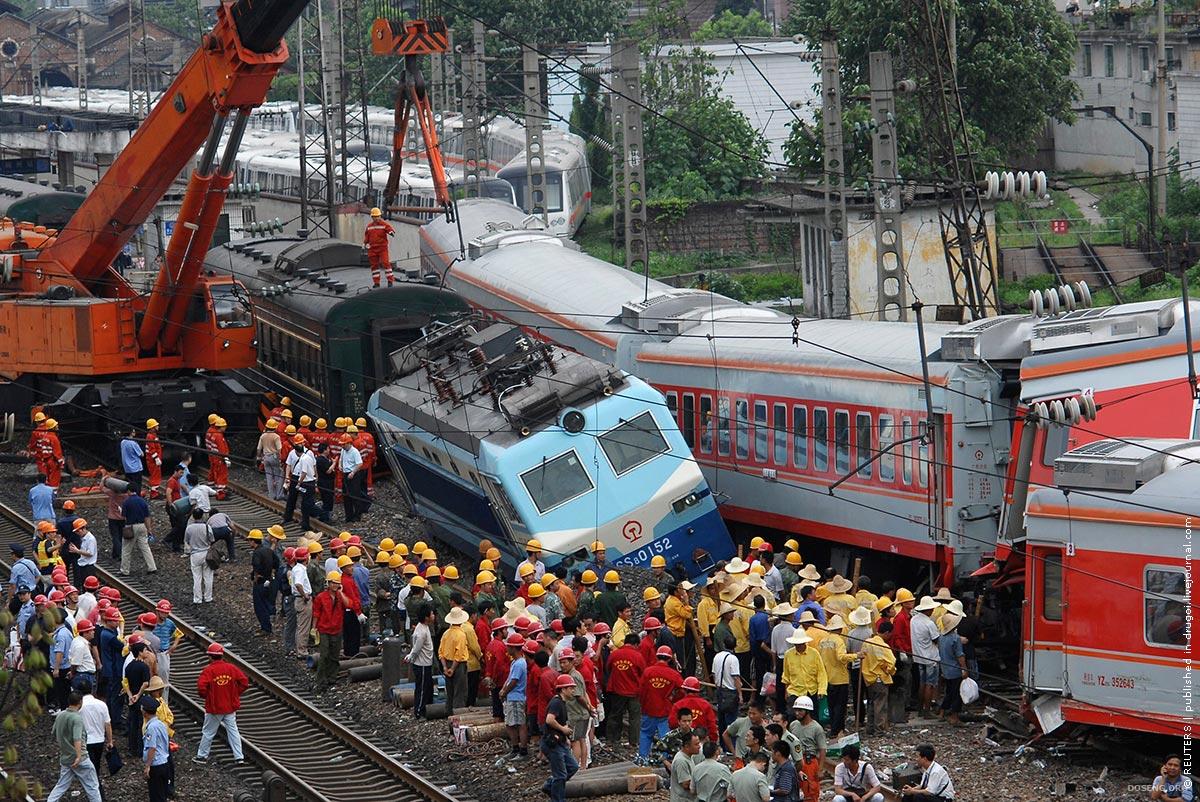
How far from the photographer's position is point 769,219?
1738 inches

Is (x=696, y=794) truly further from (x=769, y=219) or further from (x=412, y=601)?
(x=769, y=219)

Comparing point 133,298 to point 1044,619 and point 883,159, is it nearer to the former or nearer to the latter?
point 883,159

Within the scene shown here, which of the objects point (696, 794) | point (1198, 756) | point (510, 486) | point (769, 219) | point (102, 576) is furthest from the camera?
point (769, 219)

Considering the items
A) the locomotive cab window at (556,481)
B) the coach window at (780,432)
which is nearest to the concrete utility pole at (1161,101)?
the coach window at (780,432)

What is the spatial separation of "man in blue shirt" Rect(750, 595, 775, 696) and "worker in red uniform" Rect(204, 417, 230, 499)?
12.9 meters

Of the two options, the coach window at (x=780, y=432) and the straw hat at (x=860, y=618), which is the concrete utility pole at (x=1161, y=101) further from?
the straw hat at (x=860, y=618)

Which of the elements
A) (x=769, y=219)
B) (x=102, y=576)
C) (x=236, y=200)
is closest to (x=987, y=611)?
(x=102, y=576)

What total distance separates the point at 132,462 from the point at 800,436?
10755 mm

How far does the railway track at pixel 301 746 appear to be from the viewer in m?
19.0

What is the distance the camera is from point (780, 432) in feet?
84.1

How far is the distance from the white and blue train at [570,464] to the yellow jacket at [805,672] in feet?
16.7

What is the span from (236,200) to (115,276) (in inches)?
1191

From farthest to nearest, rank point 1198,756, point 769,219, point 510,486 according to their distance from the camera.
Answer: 1. point 769,219
2. point 510,486
3. point 1198,756

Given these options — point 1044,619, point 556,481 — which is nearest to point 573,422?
point 556,481
